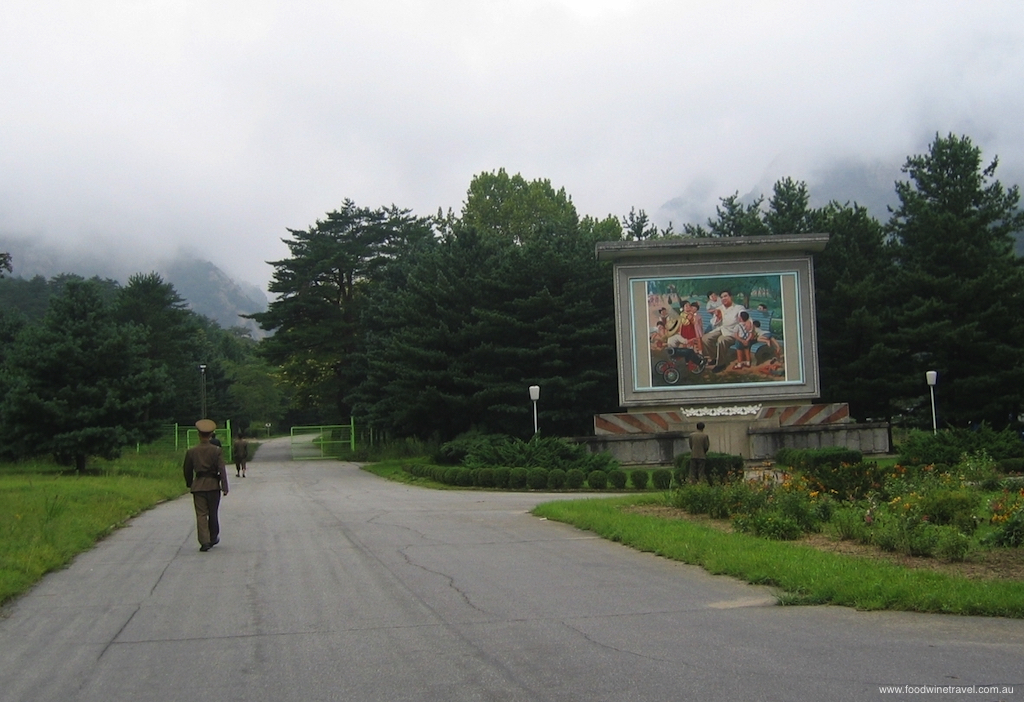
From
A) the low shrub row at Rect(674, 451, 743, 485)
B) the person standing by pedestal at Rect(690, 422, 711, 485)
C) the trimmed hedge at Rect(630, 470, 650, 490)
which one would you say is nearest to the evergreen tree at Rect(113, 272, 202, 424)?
the trimmed hedge at Rect(630, 470, 650, 490)

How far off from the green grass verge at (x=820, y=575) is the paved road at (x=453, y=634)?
24 cm

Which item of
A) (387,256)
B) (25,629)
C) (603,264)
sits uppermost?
(387,256)

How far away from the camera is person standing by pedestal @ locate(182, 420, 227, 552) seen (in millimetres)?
13328

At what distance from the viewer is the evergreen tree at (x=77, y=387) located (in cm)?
3266

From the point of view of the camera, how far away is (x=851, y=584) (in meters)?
9.11

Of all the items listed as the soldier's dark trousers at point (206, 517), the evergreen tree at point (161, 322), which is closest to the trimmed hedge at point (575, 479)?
the soldier's dark trousers at point (206, 517)

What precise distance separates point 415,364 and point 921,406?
73.0 feet

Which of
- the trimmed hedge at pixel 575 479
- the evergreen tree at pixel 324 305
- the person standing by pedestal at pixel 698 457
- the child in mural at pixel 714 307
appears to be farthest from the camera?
the evergreen tree at pixel 324 305

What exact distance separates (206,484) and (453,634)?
269 inches

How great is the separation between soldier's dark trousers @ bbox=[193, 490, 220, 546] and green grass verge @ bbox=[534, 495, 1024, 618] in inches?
215

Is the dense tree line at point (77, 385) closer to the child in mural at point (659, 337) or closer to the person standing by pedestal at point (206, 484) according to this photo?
the child in mural at point (659, 337)

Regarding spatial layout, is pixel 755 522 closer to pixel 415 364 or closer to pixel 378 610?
pixel 378 610

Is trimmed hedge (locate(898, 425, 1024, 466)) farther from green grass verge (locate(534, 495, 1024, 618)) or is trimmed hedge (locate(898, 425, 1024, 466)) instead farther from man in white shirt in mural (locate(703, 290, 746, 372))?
green grass verge (locate(534, 495, 1024, 618))

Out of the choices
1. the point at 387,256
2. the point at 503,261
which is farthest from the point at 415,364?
the point at 387,256
